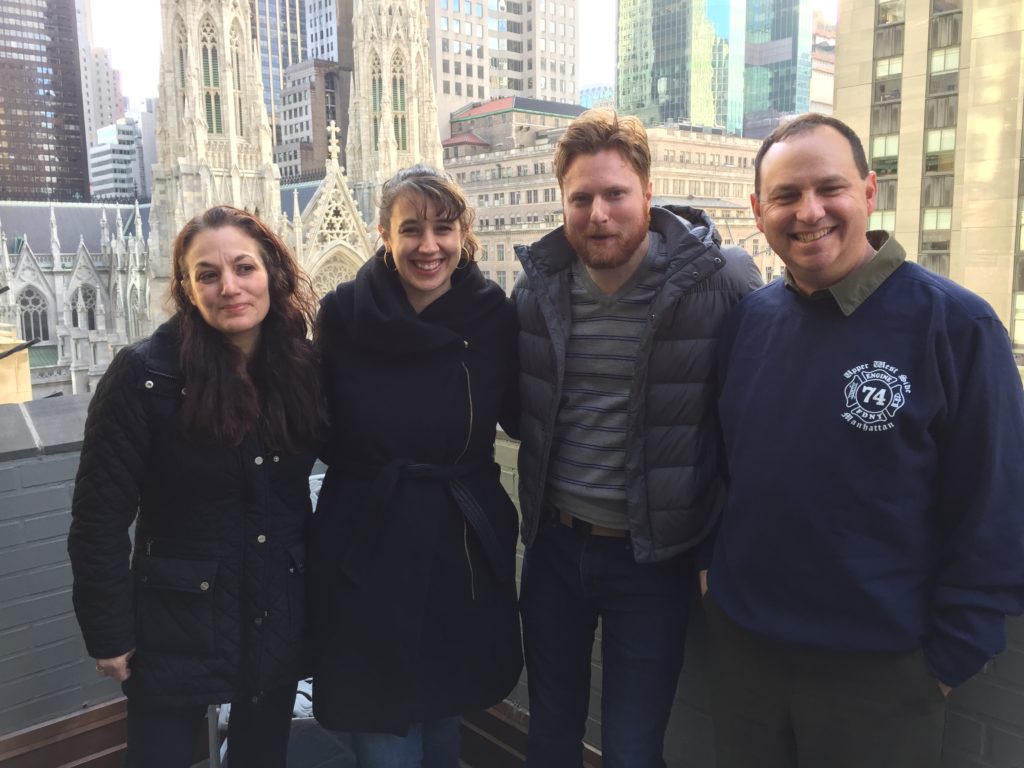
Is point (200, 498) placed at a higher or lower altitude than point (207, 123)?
lower

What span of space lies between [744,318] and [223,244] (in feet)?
3.92

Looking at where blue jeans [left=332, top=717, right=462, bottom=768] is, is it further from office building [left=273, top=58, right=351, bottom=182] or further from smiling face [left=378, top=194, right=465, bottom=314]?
office building [left=273, top=58, right=351, bottom=182]

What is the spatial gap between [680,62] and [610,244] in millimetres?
41271

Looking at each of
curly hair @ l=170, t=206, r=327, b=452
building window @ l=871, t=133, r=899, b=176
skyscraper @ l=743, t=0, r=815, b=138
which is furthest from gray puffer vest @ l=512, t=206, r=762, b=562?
skyscraper @ l=743, t=0, r=815, b=138

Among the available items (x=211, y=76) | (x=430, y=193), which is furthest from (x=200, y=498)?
(x=211, y=76)

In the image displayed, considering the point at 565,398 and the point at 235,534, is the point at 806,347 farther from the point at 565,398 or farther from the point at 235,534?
the point at 235,534

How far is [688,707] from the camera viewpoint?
2.43 m

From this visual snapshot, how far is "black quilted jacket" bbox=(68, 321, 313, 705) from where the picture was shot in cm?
190

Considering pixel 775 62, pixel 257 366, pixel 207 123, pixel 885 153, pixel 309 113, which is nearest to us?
pixel 257 366

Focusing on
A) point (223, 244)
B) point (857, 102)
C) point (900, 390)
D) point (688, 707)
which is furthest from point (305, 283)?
point (857, 102)

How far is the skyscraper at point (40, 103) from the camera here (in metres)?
52.5

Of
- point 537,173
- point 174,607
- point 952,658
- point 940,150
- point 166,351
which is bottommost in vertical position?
point 174,607

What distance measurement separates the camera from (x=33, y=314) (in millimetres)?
39188

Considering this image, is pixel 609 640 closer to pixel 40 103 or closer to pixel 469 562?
pixel 469 562
